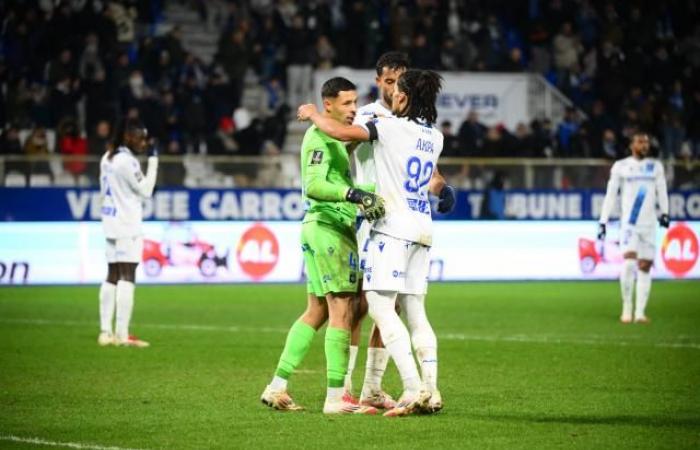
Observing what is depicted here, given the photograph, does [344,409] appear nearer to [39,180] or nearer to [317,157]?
[317,157]

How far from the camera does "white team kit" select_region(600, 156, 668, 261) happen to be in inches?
765

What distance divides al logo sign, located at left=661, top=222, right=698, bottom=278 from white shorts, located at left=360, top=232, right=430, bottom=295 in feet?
59.5

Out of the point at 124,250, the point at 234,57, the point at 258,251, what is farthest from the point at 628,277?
the point at 234,57

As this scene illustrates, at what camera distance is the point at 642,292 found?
18891mm

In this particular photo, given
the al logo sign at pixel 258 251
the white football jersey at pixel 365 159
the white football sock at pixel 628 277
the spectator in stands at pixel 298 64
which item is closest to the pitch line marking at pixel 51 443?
the white football jersey at pixel 365 159

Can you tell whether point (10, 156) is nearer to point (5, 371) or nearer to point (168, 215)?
point (168, 215)

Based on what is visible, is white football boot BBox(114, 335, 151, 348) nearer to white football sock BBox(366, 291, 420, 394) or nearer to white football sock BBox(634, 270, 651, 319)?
white football sock BBox(366, 291, 420, 394)

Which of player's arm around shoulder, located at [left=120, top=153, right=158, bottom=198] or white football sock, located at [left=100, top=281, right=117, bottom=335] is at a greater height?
player's arm around shoulder, located at [left=120, top=153, right=158, bottom=198]

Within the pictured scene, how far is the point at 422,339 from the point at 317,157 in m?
1.51

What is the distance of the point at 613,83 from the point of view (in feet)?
113

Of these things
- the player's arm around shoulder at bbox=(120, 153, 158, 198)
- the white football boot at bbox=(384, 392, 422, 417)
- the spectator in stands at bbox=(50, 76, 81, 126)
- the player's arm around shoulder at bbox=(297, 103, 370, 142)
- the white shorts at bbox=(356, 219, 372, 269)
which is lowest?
the white football boot at bbox=(384, 392, 422, 417)

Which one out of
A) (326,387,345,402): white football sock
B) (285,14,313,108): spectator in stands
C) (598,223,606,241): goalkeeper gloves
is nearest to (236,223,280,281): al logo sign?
(285,14,313,108): spectator in stands

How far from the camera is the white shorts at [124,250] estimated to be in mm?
15781

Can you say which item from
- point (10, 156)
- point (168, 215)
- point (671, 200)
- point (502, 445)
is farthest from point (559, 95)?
point (502, 445)
